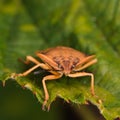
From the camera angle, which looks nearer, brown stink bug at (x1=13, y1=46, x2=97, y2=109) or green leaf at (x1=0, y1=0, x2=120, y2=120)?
green leaf at (x1=0, y1=0, x2=120, y2=120)

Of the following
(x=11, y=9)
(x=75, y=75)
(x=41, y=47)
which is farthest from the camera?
(x=11, y=9)

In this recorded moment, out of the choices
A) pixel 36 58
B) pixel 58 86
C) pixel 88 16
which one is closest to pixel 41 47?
pixel 36 58

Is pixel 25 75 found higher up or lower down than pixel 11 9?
lower down

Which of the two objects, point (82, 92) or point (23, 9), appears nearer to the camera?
point (82, 92)

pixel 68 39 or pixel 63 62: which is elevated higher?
pixel 68 39

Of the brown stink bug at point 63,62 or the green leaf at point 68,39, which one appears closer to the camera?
the green leaf at point 68,39

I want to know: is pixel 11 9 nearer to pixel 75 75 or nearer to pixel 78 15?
pixel 78 15

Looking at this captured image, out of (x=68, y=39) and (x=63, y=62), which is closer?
(x=63, y=62)

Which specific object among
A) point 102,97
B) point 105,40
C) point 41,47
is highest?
point 41,47
